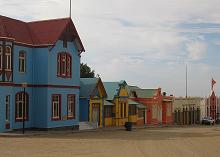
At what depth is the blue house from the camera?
35.0m

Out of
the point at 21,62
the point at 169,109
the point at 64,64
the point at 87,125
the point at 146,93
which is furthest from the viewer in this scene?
the point at 169,109

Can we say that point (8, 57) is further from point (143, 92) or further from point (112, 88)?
point (143, 92)

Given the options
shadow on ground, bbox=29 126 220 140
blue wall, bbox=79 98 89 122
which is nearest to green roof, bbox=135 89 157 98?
blue wall, bbox=79 98 89 122

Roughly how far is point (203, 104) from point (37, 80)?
4852 cm

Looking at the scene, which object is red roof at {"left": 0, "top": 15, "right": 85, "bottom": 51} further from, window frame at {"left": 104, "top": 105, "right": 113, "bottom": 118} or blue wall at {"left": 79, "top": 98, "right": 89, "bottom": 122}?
window frame at {"left": 104, "top": 105, "right": 113, "bottom": 118}

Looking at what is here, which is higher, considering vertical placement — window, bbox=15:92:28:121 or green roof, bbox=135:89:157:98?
green roof, bbox=135:89:157:98

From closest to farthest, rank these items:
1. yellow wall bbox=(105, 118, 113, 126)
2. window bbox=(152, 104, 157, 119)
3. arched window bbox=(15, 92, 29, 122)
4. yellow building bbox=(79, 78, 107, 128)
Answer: arched window bbox=(15, 92, 29, 122) → yellow building bbox=(79, 78, 107, 128) → yellow wall bbox=(105, 118, 113, 126) → window bbox=(152, 104, 157, 119)

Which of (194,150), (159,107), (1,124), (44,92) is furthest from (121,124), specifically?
(194,150)

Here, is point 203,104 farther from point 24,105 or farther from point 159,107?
point 24,105

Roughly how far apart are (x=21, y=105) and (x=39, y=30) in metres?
6.70

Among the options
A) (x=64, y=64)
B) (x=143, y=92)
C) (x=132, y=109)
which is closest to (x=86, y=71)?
(x=143, y=92)

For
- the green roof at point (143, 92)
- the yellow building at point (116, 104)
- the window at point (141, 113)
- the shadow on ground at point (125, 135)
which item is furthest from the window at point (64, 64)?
the green roof at point (143, 92)

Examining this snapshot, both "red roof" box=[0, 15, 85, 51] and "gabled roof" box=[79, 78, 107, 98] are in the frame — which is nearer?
"red roof" box=[0, 15, 85, 51]

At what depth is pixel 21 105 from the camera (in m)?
37.4
